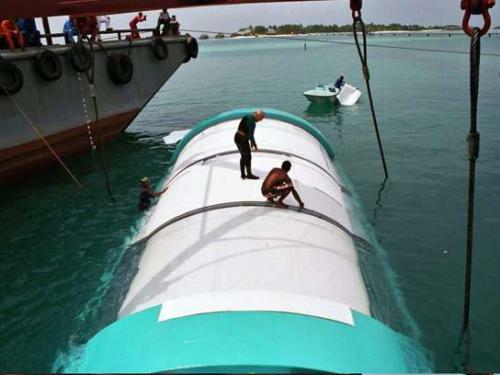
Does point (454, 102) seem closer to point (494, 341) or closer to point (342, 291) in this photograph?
point (494, 341)

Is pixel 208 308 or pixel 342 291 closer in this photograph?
pixel 208 308

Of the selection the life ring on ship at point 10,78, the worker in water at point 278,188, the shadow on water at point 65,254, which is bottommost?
the shadow on water at point 65,254

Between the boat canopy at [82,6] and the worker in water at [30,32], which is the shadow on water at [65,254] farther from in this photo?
the worker in water at [30,32]

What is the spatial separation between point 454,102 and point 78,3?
1377 inches

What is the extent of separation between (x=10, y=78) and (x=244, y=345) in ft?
54.7

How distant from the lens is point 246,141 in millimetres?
11172

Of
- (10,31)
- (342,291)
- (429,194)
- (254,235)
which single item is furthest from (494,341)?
(10,31)

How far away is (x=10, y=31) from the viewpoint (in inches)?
723

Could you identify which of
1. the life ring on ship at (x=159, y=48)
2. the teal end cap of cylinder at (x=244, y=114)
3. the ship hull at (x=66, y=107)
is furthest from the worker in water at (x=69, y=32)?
the teal end cap of cylinder at (x=244, y=114)

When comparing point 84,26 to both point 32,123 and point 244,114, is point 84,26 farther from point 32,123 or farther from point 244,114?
point 244,114

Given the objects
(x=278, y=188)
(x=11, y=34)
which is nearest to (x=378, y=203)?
(x=278, y=188)

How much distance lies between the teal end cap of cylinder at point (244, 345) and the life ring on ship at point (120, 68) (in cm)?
1916

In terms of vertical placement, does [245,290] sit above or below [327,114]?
above

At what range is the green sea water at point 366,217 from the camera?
9703 mm
